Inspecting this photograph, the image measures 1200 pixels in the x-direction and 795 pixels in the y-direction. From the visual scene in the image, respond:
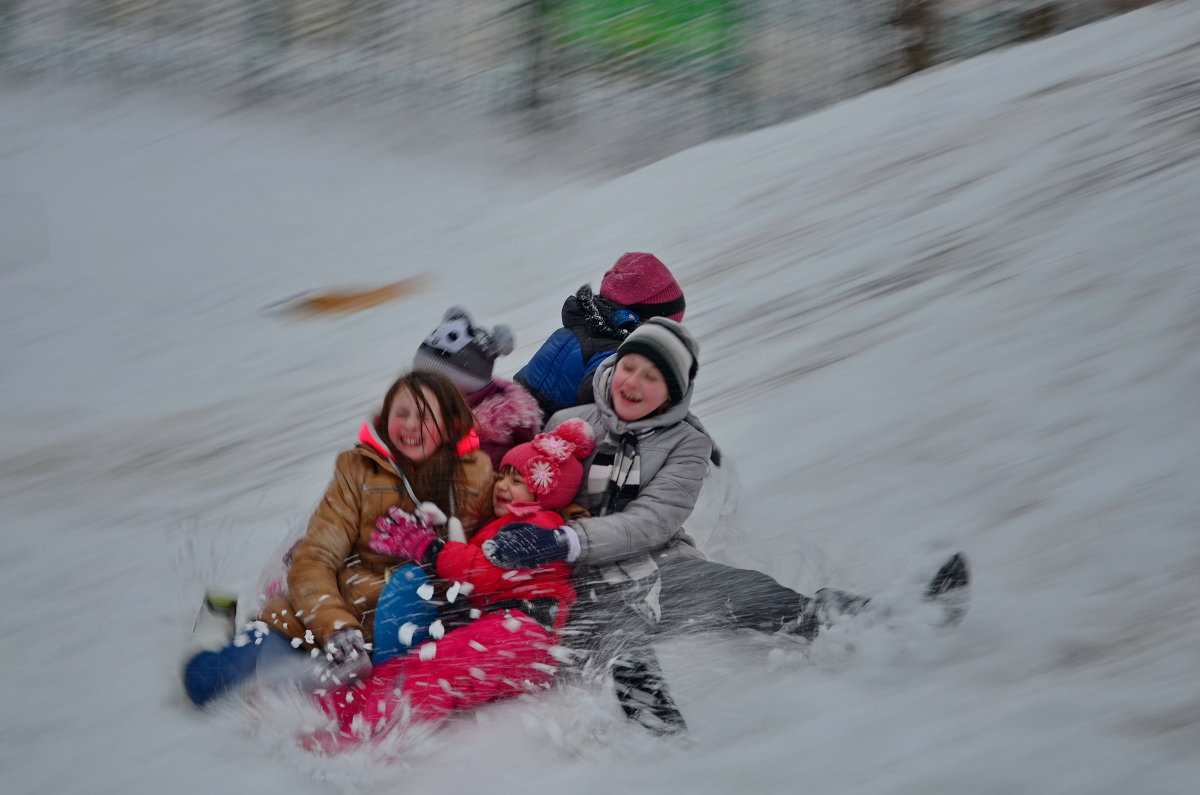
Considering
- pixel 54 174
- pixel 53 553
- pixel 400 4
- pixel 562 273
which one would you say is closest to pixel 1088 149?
pixel 562 273

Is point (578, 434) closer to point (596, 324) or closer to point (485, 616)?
point (485, 616)

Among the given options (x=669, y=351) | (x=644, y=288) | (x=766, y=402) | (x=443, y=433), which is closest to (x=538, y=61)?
(x=766, y=402)

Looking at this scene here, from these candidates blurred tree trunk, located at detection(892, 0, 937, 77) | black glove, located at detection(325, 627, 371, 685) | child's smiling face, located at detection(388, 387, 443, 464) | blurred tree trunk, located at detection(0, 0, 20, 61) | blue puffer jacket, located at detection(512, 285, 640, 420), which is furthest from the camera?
blurred tree trunk, located at detection(0, 0, 20, 61)

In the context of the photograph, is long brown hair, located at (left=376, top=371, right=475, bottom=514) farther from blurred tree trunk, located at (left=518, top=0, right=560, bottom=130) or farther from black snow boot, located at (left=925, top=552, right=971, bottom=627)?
blurred tree trunk, located at (left=518, top=0, right=560, bottom=130)

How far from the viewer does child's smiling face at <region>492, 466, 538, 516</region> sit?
2.59 meters

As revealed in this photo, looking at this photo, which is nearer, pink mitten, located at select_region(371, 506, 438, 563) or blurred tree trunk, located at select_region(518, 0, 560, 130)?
pink mitten, located at select_region(371, 506, 438, 563)

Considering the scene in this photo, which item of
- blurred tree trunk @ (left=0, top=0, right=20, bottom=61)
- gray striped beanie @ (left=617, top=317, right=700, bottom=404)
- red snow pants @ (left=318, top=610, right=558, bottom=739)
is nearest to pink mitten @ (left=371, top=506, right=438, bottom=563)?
red snow pants @ (left=318, top=610, right=558, bottom=739)

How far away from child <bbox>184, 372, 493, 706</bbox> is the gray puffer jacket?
0.32 metres

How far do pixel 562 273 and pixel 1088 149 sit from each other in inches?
114

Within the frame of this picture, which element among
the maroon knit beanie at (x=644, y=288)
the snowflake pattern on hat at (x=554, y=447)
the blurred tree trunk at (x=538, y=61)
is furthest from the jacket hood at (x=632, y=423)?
the blurred tree trunk at (x=538, y=61)

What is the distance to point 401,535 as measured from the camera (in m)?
2.54

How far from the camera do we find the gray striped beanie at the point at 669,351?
8.75 feet

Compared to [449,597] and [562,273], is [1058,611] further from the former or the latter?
[562,273]

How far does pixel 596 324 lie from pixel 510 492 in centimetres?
82
